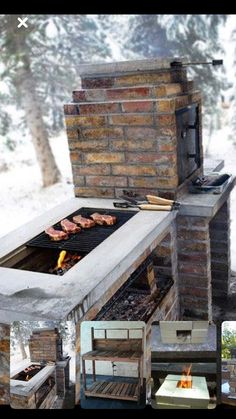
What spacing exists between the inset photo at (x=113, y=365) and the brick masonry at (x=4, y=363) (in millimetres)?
286

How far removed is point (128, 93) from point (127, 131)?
0.82ft

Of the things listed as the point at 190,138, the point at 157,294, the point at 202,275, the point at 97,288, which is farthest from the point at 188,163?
the point at 97,288

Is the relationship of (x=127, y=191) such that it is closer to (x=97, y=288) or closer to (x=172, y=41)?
(x=97, y=288)

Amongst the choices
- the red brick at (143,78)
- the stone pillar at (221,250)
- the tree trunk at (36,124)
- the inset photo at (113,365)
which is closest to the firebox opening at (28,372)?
the inset photo at (113,365)

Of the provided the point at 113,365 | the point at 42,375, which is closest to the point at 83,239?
the point at 113,365

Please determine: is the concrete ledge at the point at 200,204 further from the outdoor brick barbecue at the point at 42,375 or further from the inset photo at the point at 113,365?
the outdoor brick barbecue at the point at 42,375

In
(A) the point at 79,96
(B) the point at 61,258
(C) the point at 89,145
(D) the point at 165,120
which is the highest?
(A) the point at 79,96

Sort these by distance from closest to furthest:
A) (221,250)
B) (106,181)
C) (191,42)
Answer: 1. (106,181)
2. (221,250)
3. (191,42)

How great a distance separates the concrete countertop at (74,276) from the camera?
165 centimetres

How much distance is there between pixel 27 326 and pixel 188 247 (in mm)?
1598

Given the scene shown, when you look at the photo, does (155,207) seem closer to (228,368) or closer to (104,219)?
(104,219)

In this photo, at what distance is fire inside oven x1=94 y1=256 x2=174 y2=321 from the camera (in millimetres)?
2488

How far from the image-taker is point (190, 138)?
3.19m

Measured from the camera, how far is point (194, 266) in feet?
9.70
